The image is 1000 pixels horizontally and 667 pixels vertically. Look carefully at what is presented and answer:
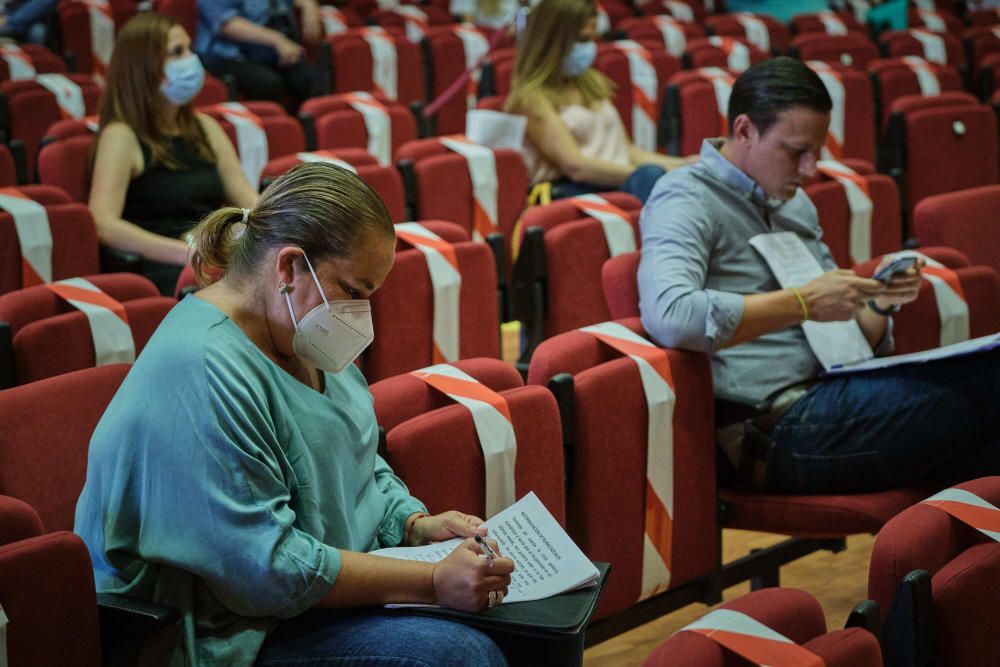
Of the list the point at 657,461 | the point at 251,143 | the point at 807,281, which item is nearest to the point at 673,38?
the point at 251,143

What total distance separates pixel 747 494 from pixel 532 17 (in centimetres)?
171

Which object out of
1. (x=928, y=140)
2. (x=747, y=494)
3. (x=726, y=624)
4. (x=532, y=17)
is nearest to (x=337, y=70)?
(x=532, y=17)

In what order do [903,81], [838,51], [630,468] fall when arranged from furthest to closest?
[838,51] < [903,81] < [630,468]

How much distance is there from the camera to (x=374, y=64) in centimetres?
430

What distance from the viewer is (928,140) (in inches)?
130

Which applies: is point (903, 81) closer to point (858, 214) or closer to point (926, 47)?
point (926, 47)

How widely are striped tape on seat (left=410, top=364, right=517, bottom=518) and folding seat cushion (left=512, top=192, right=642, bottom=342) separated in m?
0.76

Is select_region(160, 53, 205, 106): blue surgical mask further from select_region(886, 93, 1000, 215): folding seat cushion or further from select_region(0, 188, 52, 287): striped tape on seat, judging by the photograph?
select_region(886, 93, 1000, 215): folding seat cushion

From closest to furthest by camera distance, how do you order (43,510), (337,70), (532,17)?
(43,510), (532,17), (337,70)

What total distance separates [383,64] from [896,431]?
297 cm

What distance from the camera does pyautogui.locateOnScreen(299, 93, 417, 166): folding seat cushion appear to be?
10.6ft

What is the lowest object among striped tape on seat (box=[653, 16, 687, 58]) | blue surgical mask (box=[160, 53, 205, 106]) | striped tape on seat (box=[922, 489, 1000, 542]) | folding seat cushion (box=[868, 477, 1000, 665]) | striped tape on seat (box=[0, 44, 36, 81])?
folding seat cushion (box=[868, 477, 1000, 665])

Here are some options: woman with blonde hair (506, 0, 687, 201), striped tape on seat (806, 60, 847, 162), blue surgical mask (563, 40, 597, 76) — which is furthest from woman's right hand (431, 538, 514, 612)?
striped tape on seat (806, 60, 847, 162)

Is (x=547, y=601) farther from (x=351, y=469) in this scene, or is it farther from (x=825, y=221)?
(x=825, y=221)
